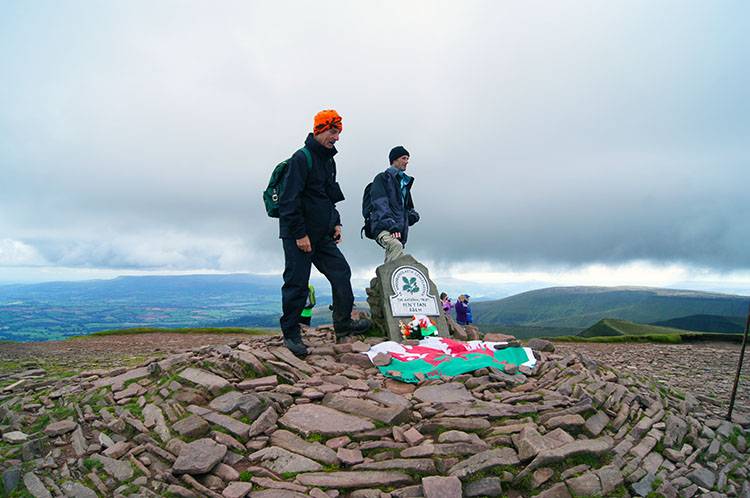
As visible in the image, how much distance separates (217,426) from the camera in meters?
4.75

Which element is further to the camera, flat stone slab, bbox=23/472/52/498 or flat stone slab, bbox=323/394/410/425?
flat stone slab, bbox=323/394/410/425

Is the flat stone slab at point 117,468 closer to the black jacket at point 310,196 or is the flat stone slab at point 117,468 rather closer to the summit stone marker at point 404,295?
the black jacket at point 310,196

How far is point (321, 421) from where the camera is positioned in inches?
198

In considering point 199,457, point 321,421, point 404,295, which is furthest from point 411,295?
point 199,457

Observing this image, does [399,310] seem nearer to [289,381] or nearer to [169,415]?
[289,381]

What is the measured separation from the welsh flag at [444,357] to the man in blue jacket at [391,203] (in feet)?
10.3

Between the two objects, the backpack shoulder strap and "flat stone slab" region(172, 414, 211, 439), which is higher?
the backpack shoulder strap

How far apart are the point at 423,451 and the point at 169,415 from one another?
337 centimetres

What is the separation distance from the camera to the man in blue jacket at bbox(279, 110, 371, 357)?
288 inches

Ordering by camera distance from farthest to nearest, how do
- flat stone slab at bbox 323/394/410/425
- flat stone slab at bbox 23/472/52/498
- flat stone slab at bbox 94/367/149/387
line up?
flat stone slab at bbox 94/367/149/387 < flat stone slab at bbox 323/394/410/425 < flat stone slab at bbox 23/472/52/498

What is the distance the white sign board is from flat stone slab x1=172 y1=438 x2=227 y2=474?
19.7 ft

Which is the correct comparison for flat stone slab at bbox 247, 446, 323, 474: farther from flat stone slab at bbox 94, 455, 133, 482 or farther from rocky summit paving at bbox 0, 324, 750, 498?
flat stone slab at bbox 94, 455, 133, 482

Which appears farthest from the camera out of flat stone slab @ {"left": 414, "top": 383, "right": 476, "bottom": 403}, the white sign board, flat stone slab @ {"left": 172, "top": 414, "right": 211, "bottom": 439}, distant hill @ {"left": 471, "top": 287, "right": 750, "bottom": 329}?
distant hill @ {"left": 471, "top": 287, "right": 750, "bottom": 329}

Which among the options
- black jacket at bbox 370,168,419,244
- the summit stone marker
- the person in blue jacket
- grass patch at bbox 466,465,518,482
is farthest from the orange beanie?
the person in blue jacket
